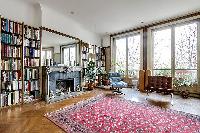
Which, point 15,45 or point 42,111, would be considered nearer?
point 42,111

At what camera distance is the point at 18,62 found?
4.09 meters

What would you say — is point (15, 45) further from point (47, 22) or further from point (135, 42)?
point (135, 42)

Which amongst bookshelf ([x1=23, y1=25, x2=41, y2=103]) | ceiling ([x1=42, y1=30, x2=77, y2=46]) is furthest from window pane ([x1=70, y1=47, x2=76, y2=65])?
bookshelf ([x1=23, y1=25, x2=41, y2=103])

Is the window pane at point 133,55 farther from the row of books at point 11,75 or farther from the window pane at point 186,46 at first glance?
the row of books at point 11,75

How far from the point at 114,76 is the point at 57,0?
3.63 meters

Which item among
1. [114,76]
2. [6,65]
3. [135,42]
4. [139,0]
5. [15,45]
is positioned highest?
[139,0]

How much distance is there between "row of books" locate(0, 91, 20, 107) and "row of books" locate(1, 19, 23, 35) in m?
1.66

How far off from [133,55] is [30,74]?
484 cm

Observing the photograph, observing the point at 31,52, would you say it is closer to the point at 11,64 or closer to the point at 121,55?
the point at 11,64

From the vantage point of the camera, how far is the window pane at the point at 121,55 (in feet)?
25.2

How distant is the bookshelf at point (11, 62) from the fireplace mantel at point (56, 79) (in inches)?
27.7

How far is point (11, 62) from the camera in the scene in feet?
12.8

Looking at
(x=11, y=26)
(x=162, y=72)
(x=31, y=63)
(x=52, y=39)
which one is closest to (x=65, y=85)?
(x=31, y=63)

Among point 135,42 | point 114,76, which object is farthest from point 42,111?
point 135,42
